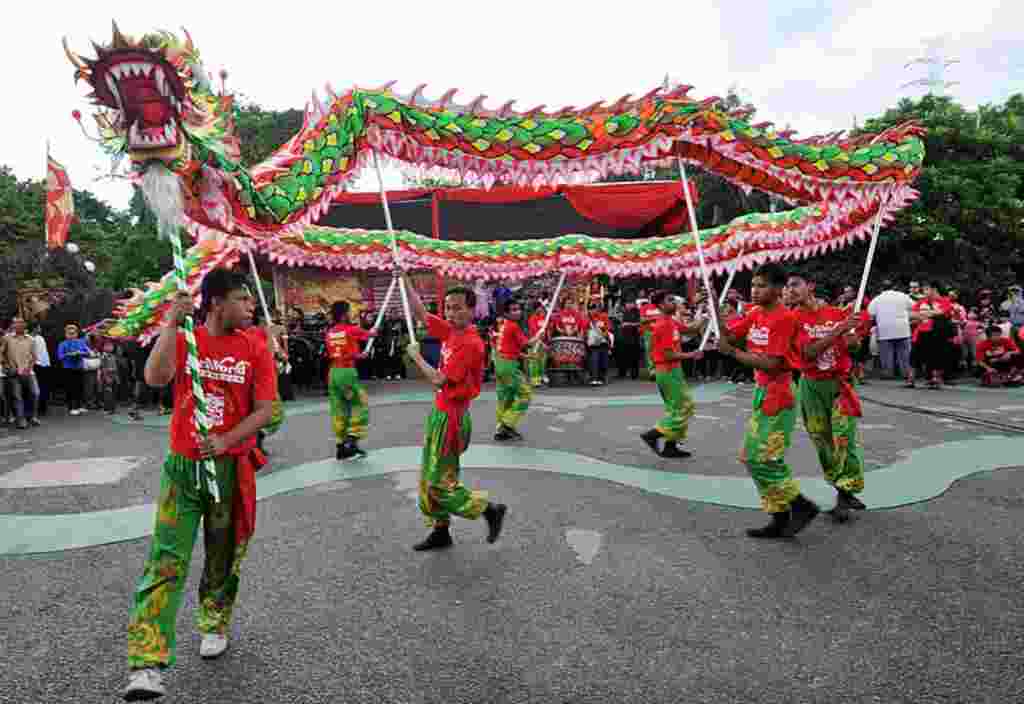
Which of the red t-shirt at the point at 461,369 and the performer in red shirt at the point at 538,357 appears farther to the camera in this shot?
the performer in red shirt at the point at 538,357

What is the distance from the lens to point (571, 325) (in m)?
13.3

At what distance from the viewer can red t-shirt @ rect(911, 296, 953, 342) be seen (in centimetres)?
1152

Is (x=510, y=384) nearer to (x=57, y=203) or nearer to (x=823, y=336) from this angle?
(x=823, y=336)

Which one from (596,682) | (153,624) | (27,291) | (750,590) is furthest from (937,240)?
(27,291)

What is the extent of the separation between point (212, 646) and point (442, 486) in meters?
1.57

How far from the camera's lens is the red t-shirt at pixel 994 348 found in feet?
37.1

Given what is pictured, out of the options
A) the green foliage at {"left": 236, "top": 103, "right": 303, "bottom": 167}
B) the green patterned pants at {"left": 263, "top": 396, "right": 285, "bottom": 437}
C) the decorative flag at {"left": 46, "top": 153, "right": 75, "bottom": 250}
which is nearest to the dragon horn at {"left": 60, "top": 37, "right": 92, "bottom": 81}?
the green patterned pants at {"left": 263, "top": 396, "right": 285, "bottom": 437}

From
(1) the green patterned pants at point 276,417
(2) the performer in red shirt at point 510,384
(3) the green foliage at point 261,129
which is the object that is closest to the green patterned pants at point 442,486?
(1) the green patterned pants at point 276,417

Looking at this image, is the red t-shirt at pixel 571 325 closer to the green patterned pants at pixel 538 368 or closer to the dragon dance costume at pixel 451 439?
the green patterned pants at pixel 538 368

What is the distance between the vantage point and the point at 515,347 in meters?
7.98

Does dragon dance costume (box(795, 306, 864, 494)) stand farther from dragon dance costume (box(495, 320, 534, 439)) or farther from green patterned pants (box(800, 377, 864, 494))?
dragon dance costume (box(495, 320, 534, 439))

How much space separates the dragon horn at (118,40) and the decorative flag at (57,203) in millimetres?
7244

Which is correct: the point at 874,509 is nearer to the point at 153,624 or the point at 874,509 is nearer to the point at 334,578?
the point at 334,578

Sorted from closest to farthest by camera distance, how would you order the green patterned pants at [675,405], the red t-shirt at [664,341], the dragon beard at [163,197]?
the dragon beard at [163,197] → the green patterned pants at [675,405] → the red t-shirt at [664,341]
